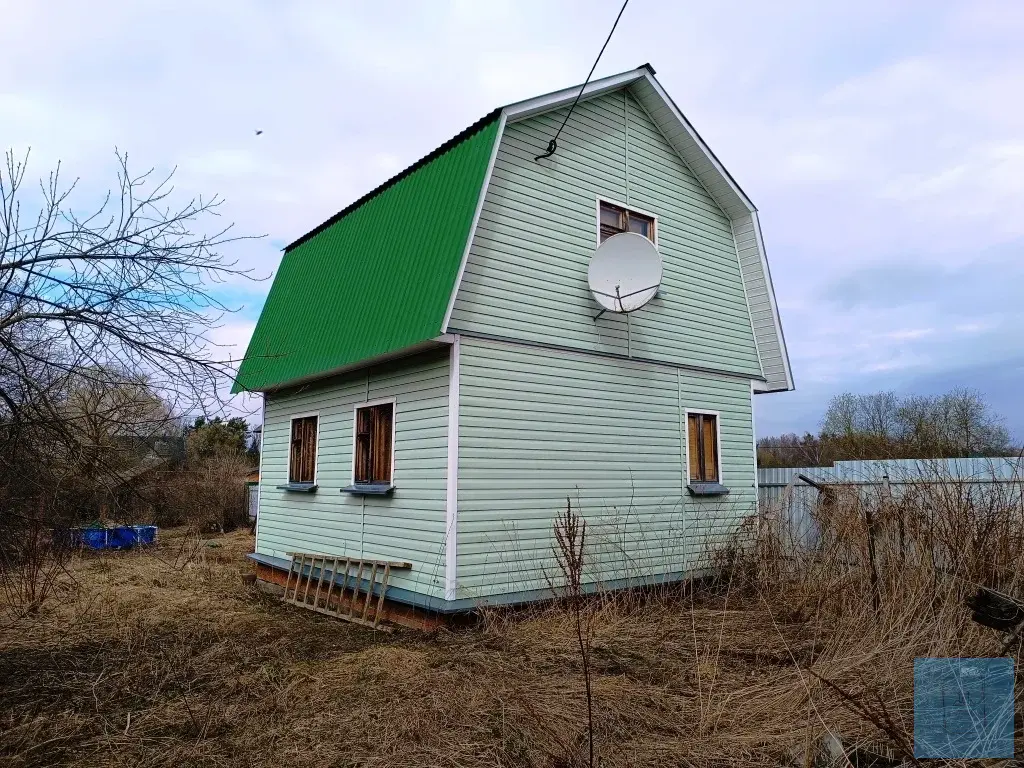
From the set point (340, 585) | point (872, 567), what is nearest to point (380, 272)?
point (340, 585)

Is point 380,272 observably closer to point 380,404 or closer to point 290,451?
point 380,404

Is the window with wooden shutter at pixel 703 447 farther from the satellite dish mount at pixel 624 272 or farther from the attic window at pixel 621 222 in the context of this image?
the attic window at pixel 621 222

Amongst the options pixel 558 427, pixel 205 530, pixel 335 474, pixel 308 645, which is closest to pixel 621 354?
pixel 558 427

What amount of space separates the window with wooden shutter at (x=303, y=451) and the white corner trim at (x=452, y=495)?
363 cm

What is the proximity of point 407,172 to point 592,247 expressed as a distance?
272 centimetres

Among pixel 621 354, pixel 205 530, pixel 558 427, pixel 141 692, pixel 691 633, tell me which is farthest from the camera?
pixel 205 530

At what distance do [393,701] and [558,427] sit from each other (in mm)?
4103

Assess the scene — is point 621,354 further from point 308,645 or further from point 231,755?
point 231,755

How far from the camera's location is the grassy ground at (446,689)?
4.16 m

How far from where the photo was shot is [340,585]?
29.9ft

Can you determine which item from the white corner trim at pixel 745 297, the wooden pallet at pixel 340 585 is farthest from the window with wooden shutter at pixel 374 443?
the white corner trim at pixel 745 297

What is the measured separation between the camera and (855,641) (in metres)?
5.50

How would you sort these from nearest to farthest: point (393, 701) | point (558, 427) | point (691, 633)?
point (393, 701), point (691, 633), point (558, 427)

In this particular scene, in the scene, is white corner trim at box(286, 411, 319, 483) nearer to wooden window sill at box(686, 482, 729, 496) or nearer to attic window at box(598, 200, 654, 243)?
attic window at box(598, 200, 654, 243)
